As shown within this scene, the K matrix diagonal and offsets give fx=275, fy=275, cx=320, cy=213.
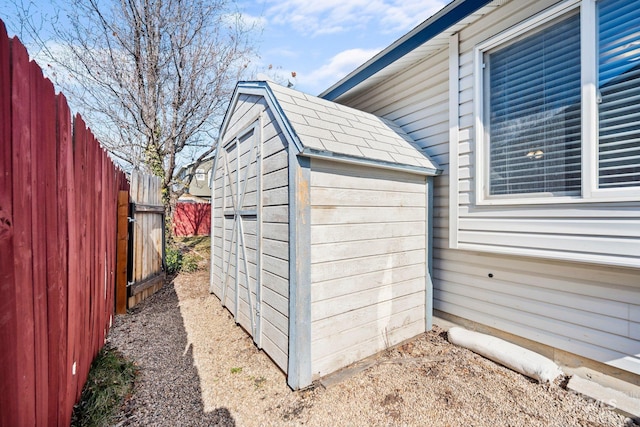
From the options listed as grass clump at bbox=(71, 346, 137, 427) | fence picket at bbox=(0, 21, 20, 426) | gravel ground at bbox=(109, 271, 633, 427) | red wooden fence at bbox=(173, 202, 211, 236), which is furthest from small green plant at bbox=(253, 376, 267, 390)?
red wooden fence at bbox=(173, 202, 211, 236)

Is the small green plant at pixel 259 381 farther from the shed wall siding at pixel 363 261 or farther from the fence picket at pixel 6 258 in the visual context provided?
the fence picket at pixel 6 258

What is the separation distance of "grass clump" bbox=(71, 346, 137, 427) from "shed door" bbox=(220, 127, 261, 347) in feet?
4.30

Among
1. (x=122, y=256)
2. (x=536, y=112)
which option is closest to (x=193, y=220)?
(x=122, y=256)

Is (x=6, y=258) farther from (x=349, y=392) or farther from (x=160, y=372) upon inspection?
(x=349, y=392)

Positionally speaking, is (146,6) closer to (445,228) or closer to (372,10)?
(372,10)

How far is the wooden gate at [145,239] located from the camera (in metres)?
4.54

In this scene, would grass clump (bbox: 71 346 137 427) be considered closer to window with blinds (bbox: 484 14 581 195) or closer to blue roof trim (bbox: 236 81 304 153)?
blue roof trim (bbox: 236 81 304 153)

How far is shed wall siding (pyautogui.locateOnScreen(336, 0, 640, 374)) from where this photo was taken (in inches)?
98.3

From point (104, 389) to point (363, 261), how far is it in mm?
2658

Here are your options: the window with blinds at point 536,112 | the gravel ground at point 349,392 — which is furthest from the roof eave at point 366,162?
the gravel ground at point 349,392

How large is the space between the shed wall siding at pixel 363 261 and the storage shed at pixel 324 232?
0.5 inches

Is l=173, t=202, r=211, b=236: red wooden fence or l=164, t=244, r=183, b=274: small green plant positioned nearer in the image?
l=164, t=244, r=183, b=274: small green plant

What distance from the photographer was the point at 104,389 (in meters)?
2.42

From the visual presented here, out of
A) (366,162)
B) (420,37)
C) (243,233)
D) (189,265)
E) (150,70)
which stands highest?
(150,70)
